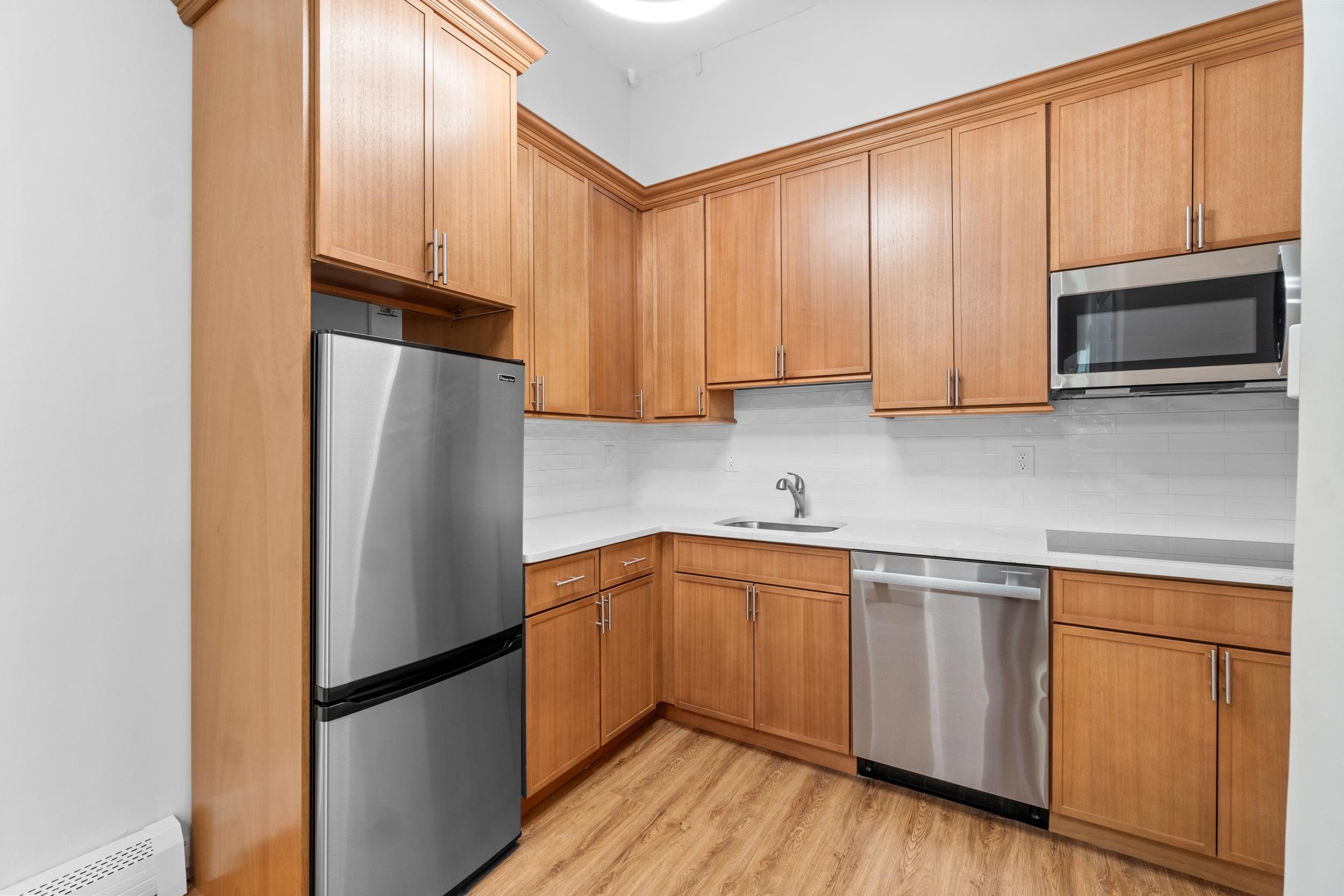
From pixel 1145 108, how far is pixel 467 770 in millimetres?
3099

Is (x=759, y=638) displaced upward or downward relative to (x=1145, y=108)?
downward

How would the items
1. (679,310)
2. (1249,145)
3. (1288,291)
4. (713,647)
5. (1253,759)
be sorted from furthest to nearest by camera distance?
(679,310), (713,647), (1249,145), (1288,291), (1253,759)

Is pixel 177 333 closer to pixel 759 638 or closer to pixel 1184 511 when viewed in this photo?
pixel 759 638

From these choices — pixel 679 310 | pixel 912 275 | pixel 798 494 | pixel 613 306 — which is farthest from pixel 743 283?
pixel 798 494

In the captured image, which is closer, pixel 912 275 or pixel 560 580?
pixel 560 580

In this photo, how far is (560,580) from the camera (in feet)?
7.16

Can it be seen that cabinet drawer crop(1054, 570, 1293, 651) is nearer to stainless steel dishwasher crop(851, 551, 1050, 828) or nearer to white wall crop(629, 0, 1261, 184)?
stainless steel dishwasher crop(851, 551, 1050, 828)

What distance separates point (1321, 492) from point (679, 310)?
2.69 metres

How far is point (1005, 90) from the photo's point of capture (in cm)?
228

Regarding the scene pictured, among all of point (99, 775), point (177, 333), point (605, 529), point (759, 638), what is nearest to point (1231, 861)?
point (759, 638)

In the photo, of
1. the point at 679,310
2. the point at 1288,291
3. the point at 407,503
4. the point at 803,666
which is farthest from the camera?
the point at 679,310

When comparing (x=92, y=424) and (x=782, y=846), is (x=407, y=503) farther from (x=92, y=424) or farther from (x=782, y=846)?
(x=782, y=846)

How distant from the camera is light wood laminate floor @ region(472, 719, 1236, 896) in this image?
1804 millimetres

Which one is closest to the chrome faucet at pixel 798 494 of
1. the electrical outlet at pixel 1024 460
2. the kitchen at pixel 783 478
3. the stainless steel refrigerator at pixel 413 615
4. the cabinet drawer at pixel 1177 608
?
the kitchen at pixel 783 478
